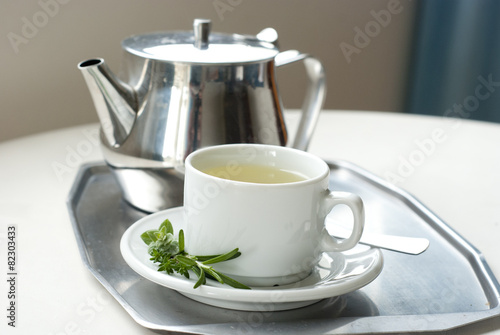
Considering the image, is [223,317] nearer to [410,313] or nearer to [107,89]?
[410,313]

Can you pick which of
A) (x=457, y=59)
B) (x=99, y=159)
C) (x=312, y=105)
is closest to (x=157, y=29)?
(x=99, y=159)

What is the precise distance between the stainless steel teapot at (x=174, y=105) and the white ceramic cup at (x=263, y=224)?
0.39 feet

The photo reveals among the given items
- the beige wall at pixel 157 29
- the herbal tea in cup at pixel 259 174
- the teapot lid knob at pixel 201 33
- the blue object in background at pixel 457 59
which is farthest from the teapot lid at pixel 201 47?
the blue object in background at pixel 457 59

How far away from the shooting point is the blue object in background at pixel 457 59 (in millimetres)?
1686

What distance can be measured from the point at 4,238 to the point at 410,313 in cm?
35

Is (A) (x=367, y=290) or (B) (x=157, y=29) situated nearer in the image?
(A) (x=367, y=290)

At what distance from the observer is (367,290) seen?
49cm

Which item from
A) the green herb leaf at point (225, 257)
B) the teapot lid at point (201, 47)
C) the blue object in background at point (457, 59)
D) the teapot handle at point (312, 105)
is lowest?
the blue object in background at point (457, 59)

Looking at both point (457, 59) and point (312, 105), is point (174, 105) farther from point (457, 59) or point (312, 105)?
point (457, 59)

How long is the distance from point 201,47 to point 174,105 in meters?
0.07

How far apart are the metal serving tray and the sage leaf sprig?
2 centimetres

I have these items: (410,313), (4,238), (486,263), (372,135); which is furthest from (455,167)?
(4,238)

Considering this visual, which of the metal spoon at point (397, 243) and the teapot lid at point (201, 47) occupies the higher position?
the teapot lid at point (201, 47)

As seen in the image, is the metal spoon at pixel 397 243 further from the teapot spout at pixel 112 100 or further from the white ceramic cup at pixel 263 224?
the teapot spout at pixel 112 100
